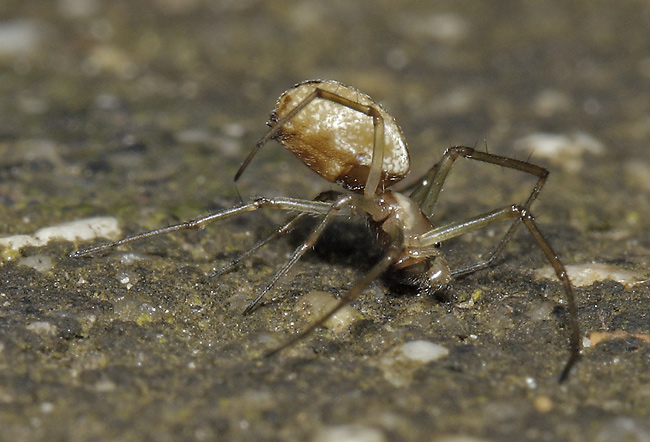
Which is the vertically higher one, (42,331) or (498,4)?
(498,4)

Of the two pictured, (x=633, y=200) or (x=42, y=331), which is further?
(x=633, y=200)

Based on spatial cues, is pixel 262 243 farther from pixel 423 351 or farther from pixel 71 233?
pixel 423 351

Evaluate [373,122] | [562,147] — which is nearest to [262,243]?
[373,122]

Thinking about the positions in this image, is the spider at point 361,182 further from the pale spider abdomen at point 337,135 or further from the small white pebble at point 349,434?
the small white pebble at point 349,434

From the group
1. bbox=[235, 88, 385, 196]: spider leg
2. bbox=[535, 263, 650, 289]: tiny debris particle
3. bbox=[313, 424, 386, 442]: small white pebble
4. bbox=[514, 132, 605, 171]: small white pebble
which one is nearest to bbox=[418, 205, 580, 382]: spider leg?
bbox=[535, 263, 650, 289]: tiny debris particle

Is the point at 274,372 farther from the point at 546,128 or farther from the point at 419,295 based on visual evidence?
the point at 546,128

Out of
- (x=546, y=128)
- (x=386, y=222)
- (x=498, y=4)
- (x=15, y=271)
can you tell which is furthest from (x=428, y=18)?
(x=15, y=271)
